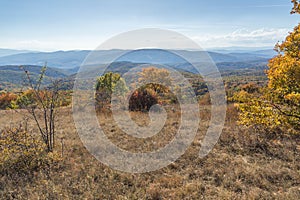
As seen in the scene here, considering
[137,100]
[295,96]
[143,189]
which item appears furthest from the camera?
[137,100]

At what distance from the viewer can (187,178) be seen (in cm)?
593

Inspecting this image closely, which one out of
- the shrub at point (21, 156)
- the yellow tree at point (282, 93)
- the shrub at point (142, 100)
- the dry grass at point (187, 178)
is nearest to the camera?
the dry grass at point (187, 178)

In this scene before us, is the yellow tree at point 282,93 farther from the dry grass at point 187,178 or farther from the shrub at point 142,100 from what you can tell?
the shrub at point 142,100

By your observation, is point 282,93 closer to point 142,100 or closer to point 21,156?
point 21,156

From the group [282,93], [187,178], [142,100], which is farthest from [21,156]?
[142,100]

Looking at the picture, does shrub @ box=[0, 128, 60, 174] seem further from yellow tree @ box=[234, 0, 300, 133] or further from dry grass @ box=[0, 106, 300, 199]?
yellow tree @ box=[234, 0, 300, 133]

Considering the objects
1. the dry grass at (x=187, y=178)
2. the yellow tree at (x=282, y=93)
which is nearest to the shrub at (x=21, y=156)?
the dry grass at (x=187, y=178)

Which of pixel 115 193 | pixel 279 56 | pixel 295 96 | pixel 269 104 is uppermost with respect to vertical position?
pixel 279 56

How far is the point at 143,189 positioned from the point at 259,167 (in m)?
3.70

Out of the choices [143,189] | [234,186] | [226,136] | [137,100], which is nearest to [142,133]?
[226,136]

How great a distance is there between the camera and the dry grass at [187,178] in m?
5.14

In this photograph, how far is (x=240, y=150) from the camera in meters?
7.73

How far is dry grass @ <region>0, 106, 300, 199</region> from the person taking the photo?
514 centimetres

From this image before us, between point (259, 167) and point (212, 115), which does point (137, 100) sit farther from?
point (259, 167)
